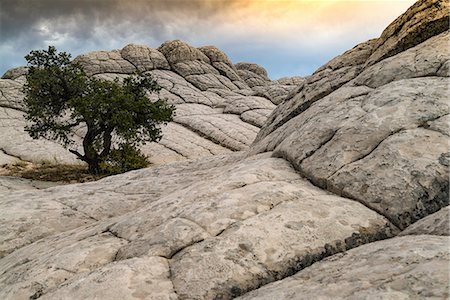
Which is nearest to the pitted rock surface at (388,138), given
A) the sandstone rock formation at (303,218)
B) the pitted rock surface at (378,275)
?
the sandstone rock formation at (303,218)

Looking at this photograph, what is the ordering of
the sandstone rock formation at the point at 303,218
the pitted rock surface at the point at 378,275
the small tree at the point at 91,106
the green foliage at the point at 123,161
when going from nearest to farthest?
the pitted rock surface at the point at 378,275, the sandstone rock formation at the point at 303,218, the small tree at the point at 91,106, the green foliage at the point at 123,161

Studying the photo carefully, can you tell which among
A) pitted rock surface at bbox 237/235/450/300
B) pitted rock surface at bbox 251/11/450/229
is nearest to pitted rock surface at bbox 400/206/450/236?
pitted rock surface at bbox 237/235/450/300

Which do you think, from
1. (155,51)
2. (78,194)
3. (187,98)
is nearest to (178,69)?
(155,51)

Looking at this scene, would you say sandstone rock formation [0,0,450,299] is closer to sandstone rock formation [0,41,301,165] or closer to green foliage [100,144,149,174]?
green foliage [100,144,149,174]

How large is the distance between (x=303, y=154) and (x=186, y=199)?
328cm

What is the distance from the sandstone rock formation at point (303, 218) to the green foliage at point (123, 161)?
18.8 meters

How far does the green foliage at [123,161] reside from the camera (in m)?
31.6

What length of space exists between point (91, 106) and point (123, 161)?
574cm

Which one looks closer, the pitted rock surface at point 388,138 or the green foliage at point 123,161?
the pitted rock surface at point 388,138

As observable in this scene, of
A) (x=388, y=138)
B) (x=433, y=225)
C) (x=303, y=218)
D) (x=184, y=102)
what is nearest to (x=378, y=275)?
(x=433, y=225)

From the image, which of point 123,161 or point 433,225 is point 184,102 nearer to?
point 123,161

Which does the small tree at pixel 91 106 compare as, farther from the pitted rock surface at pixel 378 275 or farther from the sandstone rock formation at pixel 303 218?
the pitted rock surface at pixel 378 275

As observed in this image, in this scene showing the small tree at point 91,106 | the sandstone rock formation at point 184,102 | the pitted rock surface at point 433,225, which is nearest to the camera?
the pitted rock surface at point 433,225

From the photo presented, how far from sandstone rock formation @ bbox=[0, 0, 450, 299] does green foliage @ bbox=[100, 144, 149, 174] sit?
18.8 m
